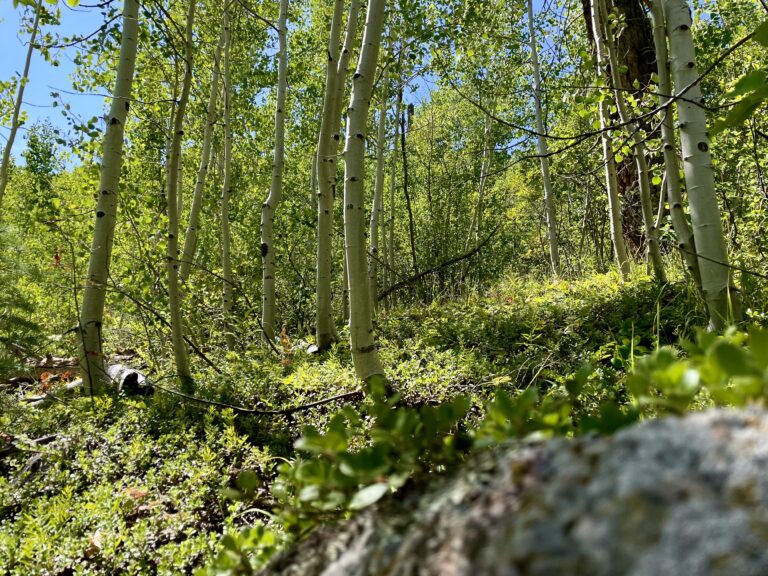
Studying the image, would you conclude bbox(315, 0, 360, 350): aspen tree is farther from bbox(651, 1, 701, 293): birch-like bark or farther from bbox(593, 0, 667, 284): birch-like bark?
bbox(651, 1, 701, 293): birch-like bark

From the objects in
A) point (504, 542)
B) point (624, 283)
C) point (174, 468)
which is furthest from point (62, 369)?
point (504, 542)

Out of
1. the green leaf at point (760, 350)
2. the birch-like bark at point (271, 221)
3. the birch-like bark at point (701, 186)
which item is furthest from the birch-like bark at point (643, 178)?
the green leaf at point (760, 350)

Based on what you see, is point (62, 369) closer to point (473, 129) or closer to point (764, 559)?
point (764, 559)

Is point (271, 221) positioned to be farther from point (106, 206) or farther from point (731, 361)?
point (731, 361)

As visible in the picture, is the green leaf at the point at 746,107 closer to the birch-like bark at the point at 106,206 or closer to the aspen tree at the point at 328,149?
the aspen tree at the point at 328,149

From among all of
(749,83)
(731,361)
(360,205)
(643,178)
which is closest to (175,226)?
(360,205)

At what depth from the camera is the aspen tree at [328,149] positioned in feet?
16.0

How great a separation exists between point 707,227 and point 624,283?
2.03 meters

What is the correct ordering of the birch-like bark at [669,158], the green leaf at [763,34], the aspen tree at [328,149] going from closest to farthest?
1. the green leaf at [763,34]
2. the birch-like bark at [669,158]
3. the aspen tree at [328,149]

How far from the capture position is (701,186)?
285 centimetres

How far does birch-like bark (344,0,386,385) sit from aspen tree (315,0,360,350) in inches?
58.3

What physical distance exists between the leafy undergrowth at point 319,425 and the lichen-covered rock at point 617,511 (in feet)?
0.36

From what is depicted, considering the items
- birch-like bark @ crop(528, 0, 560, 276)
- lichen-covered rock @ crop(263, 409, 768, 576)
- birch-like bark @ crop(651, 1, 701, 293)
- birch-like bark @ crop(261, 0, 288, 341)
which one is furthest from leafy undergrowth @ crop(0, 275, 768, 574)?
birch-like bark @ crop(528, 0, 560, 276)

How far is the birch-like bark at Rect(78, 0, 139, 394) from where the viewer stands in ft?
14.3
